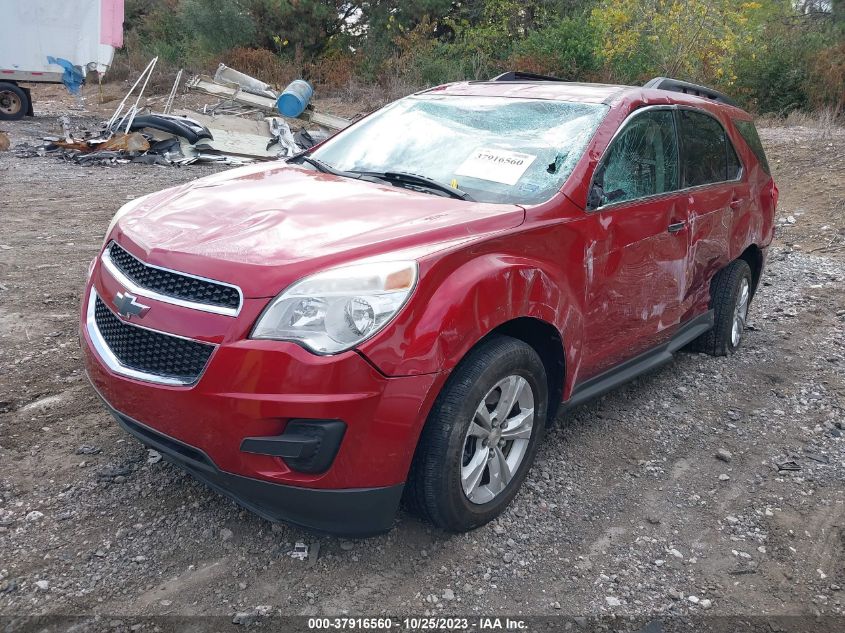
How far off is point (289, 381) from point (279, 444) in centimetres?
21

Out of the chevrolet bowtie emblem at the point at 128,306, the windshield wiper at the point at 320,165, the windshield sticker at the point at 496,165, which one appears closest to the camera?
the chevrolet bowtie emblem at the point at 128,306

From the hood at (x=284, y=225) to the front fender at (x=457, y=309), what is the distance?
5.3 inches

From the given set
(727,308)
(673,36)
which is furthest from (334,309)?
(673,36)

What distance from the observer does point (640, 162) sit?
12.3 feet

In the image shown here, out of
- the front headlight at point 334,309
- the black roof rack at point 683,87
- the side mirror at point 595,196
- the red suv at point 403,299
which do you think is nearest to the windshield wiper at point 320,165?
the red suv at point 403,299

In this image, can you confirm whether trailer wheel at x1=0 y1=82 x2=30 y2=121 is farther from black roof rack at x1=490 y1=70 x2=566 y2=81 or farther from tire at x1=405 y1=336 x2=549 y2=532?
tire at x1=405 y1=336 x2=549 y2=532

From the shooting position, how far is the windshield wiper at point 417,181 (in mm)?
3232

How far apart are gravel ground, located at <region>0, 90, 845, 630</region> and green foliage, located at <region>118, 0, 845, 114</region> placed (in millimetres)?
14536

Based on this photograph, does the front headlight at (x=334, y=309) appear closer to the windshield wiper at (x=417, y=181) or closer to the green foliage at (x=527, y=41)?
the windshield wiper at (x=417, y=181)

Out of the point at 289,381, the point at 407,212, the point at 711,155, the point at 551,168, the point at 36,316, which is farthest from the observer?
the point at 36,316

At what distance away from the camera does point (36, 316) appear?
488 centimetres

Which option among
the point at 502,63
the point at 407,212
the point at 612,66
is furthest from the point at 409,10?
the point at 407,212

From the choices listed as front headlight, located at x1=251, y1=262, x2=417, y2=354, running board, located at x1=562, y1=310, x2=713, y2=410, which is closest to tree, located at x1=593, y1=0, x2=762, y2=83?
running board, located at x1=562, y1=310, x2=713, y2=410

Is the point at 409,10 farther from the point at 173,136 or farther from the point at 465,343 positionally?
the point at 465,343
